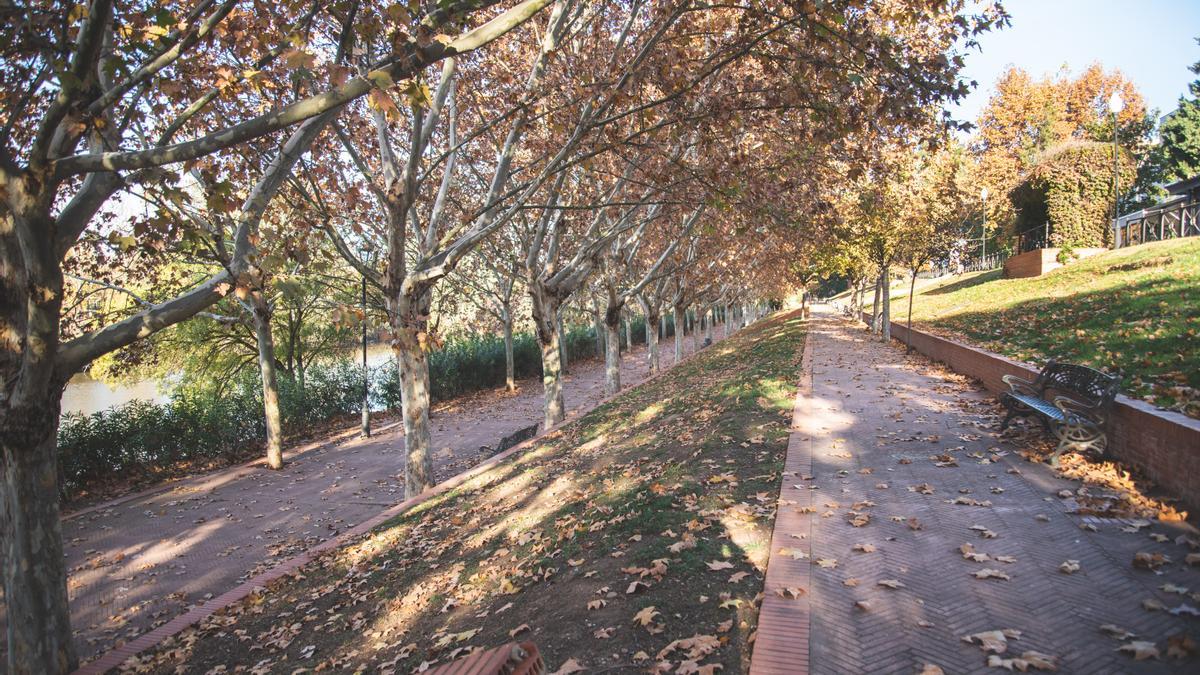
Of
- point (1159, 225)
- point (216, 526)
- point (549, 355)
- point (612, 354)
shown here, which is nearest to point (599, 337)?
point (612, 354)

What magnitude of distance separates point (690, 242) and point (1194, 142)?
1646 inches

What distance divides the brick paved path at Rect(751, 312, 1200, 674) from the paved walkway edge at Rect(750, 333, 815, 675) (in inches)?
0.4

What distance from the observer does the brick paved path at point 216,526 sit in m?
7.82

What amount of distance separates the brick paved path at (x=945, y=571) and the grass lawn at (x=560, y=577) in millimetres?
320

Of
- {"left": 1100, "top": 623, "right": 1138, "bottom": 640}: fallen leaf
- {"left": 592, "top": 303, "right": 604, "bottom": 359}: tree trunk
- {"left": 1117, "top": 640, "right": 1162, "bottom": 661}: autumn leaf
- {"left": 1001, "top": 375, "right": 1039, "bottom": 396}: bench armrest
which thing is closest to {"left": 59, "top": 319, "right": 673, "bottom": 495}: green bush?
{"left": 1001, "top": 375, "right": 1039, "bottom": 396}: bench armrest

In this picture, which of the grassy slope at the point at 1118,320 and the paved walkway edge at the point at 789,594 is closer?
the paved walkway edge at the point at 789,594

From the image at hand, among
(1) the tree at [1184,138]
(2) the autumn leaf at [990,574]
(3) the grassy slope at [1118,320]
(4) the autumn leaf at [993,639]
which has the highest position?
(1) the tree at [1184,138]

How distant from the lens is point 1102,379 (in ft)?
21.0

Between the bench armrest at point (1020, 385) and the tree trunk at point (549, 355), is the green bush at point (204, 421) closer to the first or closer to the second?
the tree trunk at point (549, 355)

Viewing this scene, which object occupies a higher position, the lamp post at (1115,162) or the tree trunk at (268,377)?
the lamp post at (1115,162)

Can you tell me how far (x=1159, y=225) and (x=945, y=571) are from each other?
2510cm

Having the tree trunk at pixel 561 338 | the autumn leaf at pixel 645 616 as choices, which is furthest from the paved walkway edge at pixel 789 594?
the tree trunk at pixel 561 338

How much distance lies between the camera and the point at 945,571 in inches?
173

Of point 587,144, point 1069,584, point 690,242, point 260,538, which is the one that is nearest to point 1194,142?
point 690,242
